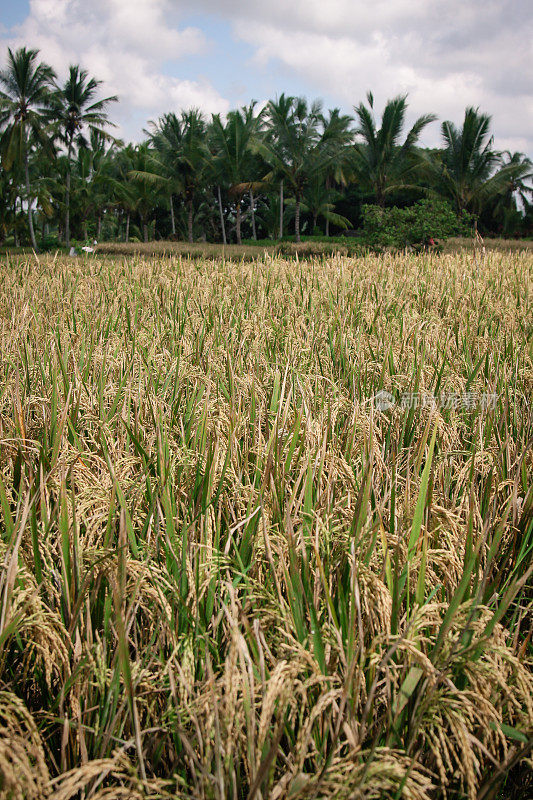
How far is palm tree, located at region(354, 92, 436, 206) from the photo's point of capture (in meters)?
22.3

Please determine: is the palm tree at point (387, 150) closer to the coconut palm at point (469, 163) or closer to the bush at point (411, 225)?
the coconut palm at point (469, 163)

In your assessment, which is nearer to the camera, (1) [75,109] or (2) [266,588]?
(2) [266,588]

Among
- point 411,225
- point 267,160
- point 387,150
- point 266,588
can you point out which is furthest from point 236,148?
point 266,588

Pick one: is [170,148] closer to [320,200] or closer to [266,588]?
[320,200]

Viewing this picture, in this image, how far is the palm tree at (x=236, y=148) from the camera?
25.7m

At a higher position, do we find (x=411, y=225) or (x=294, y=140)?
(x=294, y=140)

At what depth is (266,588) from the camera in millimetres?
966

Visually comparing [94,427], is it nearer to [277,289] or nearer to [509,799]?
[509,799]

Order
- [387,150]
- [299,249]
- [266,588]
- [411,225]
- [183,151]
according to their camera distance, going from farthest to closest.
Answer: [183,151] < [387,150] < [299,249] < [411,225] < [266,588]

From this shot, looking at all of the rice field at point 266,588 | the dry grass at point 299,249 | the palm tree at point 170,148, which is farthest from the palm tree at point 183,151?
the rice field at point 266,588

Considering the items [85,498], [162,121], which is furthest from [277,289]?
[162,121]

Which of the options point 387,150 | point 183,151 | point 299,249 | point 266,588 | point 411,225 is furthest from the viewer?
point 183,151

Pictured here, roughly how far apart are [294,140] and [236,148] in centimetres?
293

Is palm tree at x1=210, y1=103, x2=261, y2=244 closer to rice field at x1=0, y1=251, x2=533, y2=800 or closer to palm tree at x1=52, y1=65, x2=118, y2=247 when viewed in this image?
palm tree at x1=52, y1=65, x2=118, y2=247
